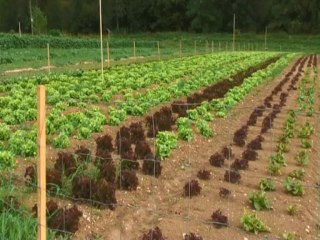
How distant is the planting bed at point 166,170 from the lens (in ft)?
20.4

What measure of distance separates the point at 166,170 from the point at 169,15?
292ft

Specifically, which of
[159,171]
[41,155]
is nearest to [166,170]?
[159,171]

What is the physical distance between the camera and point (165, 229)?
614 cm

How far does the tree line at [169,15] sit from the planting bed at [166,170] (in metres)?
72.1

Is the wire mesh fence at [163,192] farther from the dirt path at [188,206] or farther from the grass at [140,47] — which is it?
the grass at [140,47]

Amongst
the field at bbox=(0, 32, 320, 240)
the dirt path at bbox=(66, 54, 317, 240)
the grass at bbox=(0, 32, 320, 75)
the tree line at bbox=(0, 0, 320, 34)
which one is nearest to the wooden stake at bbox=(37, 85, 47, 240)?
the field at bbox=(0, 32, 320, 240)

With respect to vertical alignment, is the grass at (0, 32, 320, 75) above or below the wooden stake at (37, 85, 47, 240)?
below

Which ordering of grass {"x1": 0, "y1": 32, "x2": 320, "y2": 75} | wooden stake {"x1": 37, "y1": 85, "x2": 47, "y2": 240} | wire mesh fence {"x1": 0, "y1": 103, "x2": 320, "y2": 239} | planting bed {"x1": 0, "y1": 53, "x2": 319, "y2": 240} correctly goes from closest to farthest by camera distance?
wooden stake {"x1": 37, "y1": 85, "x2": 47, "y2": 240} < wire mesh fence {"x1": 0, "y1": 103, "x2": 320, "y2": 239} < planting bed {"x1": 0, "y1": 53, "x2": 319, "y2": 240} < grass {"x1": 0, "y1": 32, "x2": 320, "y2": 75}

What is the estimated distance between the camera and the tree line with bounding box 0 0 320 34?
275 feet

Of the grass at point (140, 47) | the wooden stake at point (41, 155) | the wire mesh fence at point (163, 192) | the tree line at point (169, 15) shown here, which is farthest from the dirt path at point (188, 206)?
the tree line at point (169, 15)

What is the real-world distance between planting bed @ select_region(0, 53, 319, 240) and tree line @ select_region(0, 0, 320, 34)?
72.1m

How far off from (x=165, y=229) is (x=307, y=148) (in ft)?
16.1

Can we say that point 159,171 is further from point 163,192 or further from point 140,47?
point 140,47

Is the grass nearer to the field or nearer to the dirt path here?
the field
